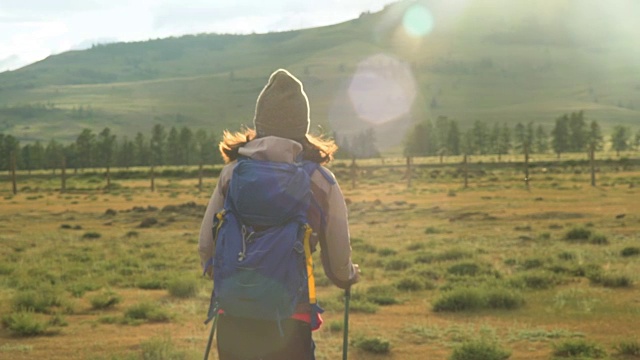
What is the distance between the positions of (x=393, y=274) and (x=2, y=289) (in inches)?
305

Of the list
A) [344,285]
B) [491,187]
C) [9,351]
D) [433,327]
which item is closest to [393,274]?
[433,327]

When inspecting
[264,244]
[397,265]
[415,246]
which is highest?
A: [264,244]

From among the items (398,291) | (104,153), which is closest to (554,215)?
(398,291)

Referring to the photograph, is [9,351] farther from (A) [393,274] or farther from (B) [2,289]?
(A) [393,274]

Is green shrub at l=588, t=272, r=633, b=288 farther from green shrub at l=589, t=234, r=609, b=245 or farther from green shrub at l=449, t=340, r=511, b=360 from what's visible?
green shrub at l=589, t=234, r=609, b=245

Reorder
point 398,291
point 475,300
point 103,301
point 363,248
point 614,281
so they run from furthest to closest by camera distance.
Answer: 1. point 363,248
2. point 398,291
3. point 614,281
4. point 103,301
5. point 475,300

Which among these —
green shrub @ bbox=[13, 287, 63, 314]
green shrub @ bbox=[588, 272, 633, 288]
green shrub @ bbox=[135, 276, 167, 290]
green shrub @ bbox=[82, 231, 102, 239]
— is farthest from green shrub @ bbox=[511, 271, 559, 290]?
green shrub @ bbox=[82, 231, 102, 239]

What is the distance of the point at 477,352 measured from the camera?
9.45m

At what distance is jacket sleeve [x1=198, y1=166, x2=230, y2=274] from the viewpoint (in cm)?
409

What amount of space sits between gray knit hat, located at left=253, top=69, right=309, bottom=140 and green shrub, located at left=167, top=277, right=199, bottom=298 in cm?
1143

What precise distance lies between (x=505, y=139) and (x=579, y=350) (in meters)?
131

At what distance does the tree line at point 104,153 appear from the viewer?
11675 centimetres

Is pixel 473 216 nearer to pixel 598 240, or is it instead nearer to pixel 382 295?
pixel 598 240

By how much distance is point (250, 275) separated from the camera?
12.6 ft
